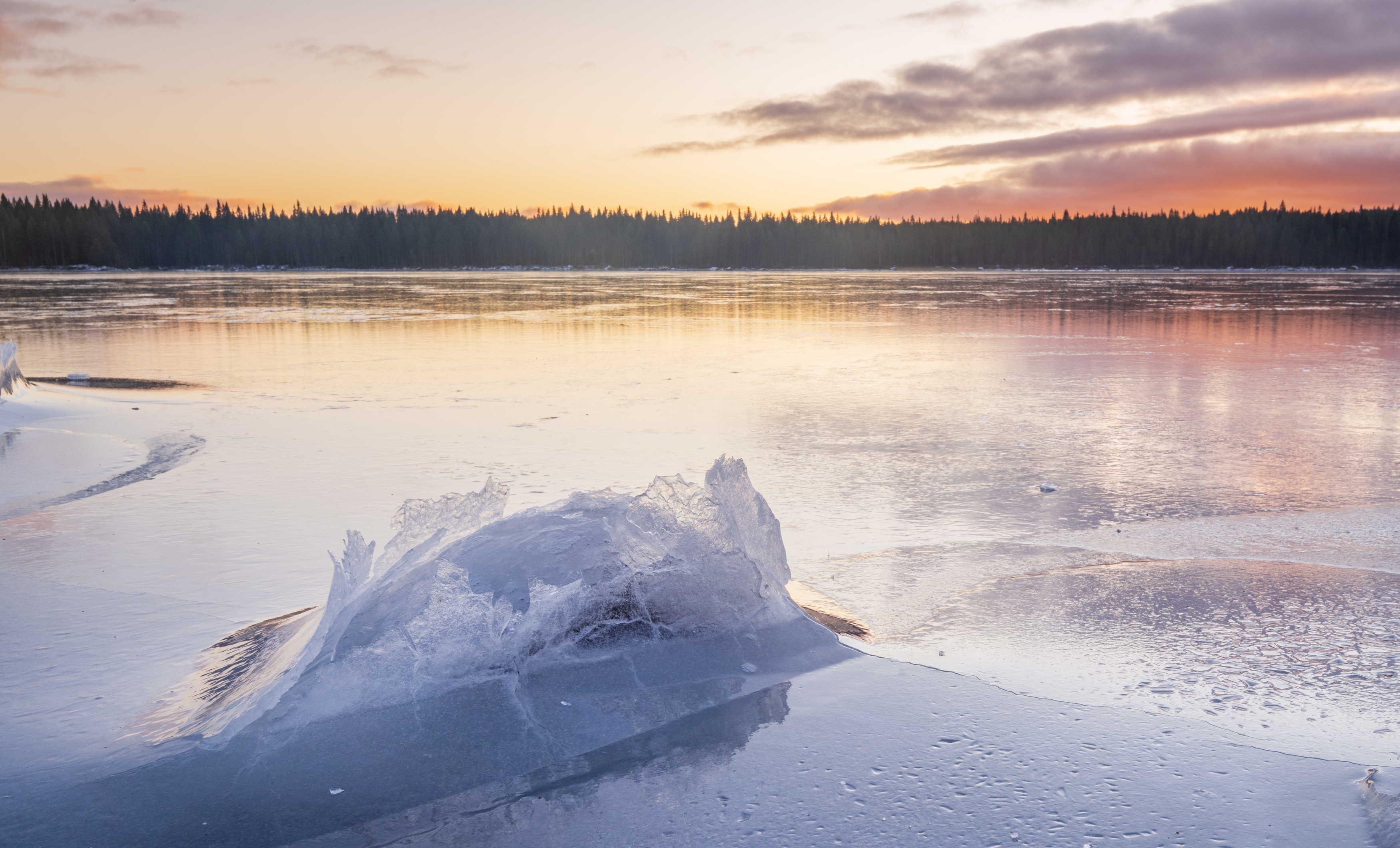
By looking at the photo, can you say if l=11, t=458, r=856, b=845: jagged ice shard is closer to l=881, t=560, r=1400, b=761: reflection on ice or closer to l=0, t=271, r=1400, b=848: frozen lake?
l=0, t=271, r=1400, b=848: frozen lake

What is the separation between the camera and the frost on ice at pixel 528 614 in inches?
136

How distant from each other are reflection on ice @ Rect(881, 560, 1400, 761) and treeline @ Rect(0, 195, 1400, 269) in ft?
453

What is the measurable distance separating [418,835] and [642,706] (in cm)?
102

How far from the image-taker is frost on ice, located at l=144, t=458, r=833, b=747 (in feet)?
11.3

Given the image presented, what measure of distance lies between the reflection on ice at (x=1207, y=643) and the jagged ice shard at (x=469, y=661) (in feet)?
2.65

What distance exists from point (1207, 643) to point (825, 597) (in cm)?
166

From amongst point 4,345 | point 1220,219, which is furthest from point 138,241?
point 1220,219

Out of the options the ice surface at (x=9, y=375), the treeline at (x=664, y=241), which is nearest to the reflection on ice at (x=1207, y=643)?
the ice surface at (x=9, y=375)

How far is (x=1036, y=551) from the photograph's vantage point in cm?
511

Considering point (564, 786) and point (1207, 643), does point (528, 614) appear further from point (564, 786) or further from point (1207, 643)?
point (1207, 643)

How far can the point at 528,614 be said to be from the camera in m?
3.70

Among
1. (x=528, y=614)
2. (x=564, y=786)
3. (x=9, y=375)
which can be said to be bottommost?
(x=564, y=786)

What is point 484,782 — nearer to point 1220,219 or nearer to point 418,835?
point 418,835

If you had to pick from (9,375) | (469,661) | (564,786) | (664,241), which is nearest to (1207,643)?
(564,786)
